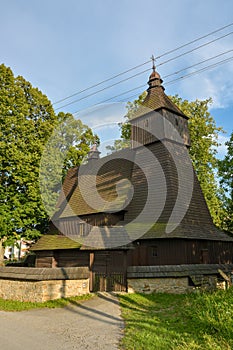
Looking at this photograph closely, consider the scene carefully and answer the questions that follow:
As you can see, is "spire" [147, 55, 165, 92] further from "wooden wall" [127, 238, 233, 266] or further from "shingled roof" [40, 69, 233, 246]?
"wooden wall" [127, 238, 233, 266]

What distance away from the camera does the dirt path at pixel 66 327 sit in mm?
7871

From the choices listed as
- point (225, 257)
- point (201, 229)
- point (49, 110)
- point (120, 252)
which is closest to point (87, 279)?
point (120, 252)

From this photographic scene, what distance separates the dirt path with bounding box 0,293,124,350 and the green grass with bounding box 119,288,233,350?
1.75ft

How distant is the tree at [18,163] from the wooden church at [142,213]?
6.72 feet

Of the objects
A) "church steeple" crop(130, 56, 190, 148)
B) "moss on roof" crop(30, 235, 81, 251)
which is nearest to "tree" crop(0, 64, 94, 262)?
"moss on roof" crop(30, 235, 81, 251)

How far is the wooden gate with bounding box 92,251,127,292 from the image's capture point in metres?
15.8

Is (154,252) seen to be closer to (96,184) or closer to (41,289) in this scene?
(41,289)

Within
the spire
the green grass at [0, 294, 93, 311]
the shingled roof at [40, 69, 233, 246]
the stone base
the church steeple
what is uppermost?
the spire

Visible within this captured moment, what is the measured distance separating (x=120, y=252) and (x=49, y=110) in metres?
16.4

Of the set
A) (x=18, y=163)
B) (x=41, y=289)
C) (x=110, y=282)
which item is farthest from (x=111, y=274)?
(x=18, y=163)

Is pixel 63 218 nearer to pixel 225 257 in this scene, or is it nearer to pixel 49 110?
pixel 49 110

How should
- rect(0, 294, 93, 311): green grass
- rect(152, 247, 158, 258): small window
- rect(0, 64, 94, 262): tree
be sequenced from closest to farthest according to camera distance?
1. rect(0, 294, 93, 311): green grass
2. rect(152, 247, 158, 258): small window
3. rect(0, 64, 94, 262): tree

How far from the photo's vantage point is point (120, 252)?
1662 cm

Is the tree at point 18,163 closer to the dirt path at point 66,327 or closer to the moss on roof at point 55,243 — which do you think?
the moss on roof at point 55,243
